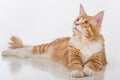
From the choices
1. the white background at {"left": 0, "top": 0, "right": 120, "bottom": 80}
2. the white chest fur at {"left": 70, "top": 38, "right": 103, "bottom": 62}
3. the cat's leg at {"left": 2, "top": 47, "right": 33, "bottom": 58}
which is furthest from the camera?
the white background at {"left": 0, "top": 0, "right": 120, "bottom": 80}

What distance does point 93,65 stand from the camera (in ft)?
4.78

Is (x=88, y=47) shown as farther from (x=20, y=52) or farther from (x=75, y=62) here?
(x=20, y=52)

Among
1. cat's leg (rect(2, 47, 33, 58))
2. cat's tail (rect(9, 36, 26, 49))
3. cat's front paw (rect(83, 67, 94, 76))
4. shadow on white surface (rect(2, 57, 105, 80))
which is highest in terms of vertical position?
cat's tail (rect(9, 36, 26, 49))

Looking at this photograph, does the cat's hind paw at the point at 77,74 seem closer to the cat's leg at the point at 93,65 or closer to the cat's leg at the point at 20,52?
the cat's leg at the point at 93,65

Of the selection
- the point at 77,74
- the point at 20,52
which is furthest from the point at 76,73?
the point at 20,52

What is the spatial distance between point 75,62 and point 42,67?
17 cm

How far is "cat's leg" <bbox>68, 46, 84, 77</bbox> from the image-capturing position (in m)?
1.38

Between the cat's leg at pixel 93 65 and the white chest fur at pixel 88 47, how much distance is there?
2 cm

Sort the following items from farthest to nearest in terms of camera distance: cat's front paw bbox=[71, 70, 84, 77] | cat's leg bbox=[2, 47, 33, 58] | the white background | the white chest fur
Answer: the white background
cat's leg bbox=[2, 47, 33, 58]
the white chest fur
cat's front paw bbox=[71, 70, 84, 77]

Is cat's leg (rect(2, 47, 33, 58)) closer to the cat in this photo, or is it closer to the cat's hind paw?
the cat

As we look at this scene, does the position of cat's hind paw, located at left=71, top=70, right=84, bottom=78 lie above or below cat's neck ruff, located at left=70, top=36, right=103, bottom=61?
below

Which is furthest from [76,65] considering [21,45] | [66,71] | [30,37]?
[30,37]

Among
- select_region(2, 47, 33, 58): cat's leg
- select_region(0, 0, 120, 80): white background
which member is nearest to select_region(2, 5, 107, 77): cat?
select_region(2, 47, 33, 58): cat's leg

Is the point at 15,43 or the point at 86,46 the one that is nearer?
the point at 86,46
